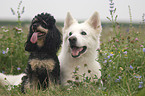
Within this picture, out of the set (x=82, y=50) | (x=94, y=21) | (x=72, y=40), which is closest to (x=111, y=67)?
(x=82, y=50)

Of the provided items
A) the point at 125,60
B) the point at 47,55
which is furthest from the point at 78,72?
the point at 125,60

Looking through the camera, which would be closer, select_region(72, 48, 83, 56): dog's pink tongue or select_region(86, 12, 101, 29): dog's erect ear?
select_region(72, 48, 83, 56): dog's pink tongue

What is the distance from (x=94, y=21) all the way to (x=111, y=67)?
109 centimetres

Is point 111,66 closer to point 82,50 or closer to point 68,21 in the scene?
point 82,50

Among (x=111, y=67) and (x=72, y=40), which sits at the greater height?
(x=72, y=40)

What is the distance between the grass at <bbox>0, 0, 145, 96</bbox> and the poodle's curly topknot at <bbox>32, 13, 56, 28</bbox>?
1167 mm

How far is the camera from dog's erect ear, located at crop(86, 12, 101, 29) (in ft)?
14.6

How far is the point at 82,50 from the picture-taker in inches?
168

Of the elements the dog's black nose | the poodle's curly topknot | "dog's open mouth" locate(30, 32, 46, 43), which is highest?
the poodle's curly topknot

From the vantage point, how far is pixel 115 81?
13.7ft

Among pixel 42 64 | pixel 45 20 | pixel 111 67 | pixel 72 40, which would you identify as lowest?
pixel 111 67

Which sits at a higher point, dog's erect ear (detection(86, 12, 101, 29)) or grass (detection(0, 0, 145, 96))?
dog's erect ear (detection(86, 12, 101, 29))

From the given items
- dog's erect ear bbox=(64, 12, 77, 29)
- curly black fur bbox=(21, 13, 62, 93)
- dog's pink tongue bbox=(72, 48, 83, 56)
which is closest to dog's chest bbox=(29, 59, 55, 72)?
curly black fur bbox=(21, 13, 62, 93)

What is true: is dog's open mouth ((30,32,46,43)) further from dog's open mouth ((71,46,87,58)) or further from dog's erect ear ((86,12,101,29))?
dog's erect ear ((86,12,101,29))
